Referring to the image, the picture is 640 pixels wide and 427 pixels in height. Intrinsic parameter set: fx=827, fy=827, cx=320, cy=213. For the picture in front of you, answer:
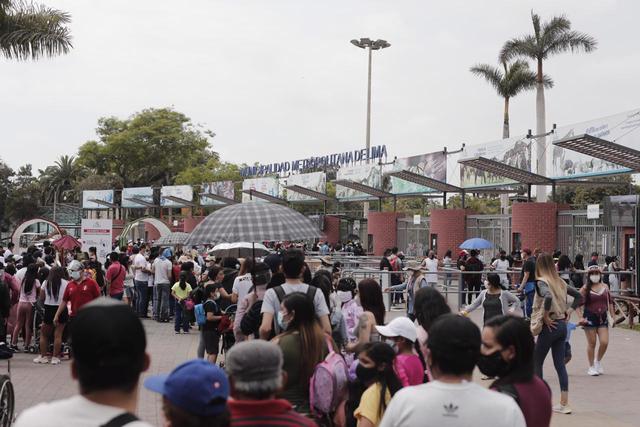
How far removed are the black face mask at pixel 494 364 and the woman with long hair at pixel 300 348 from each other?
1591mm

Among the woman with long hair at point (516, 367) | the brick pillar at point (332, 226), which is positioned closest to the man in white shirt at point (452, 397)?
the woman with long hair at point (516, 367)

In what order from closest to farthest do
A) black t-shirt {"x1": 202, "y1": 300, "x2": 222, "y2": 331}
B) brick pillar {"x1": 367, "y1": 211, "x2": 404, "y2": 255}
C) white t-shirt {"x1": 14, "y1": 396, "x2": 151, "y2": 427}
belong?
white t-shirt {"x1": 14, "y1": 396, "x2": 151, "y2": 427}
black t-shirt {"x1": 202, "y1": 300, "x2": 222, "y2": 331}
brick pillar {"x1": 367, "y1": 211, "x2": 404, "y2": 255}

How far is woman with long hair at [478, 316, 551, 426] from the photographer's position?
4.08 m

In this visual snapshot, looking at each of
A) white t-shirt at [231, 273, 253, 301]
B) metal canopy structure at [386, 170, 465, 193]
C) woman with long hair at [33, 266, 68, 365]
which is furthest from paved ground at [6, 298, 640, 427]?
metal canopy structure at [386, 170, 465, 193]

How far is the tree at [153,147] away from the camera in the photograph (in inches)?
3295

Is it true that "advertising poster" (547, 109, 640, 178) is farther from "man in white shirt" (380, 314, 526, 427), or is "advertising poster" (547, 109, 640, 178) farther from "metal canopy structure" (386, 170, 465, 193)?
"man in white shirt" (380, 314, 526, 427)

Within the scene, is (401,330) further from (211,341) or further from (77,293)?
(77,293)

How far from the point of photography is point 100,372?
2.64 meters

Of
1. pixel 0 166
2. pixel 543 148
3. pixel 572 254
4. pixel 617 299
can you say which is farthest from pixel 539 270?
pixel 0 166

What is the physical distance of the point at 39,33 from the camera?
24.0m

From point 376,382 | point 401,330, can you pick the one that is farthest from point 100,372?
point 401,330

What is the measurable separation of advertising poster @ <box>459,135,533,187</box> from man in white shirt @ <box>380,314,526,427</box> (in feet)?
81.8

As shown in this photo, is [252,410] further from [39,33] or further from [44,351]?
[39,33]

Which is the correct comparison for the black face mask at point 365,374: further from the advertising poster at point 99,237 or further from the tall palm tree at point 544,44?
the tall palm tree at point 544,44
